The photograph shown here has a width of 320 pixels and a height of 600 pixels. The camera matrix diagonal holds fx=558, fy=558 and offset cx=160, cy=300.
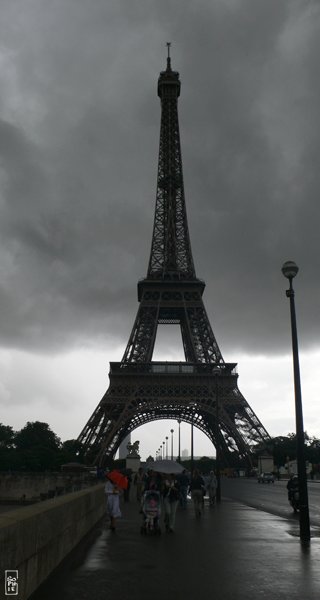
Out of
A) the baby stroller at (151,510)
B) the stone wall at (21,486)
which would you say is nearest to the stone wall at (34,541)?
the baby stroller at (151,510)

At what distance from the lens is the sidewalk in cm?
770

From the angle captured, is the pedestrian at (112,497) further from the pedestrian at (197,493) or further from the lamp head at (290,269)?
the lamp head at (290,269)

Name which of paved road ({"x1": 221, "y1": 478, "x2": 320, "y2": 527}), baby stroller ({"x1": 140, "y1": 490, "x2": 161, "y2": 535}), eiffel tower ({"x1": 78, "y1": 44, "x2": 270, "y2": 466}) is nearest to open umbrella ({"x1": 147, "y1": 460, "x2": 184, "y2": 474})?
baby stroller ({"x1": 140, "y1": 490, "x2": 161, "y2": 535})

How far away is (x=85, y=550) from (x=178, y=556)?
222cm

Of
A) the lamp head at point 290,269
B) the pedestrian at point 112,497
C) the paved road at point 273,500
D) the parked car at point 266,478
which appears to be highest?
the lamp head at point 290,269

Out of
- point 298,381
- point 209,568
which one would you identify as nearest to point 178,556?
point 209,568

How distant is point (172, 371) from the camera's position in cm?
7106

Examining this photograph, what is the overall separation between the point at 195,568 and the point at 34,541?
3607 millimetres

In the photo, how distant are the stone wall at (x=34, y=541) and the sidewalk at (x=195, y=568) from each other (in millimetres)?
342

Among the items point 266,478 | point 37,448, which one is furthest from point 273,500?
point 37,448

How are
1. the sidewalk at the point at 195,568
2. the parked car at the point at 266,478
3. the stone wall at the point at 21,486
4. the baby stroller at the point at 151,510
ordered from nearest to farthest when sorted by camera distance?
the sidewalk at the point at 195,568 < the baby stroller at the point at 151,510 < the parked car at the point at 266,478 < the stone wall at the point at 21,486

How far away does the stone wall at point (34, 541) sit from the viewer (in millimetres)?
5989
